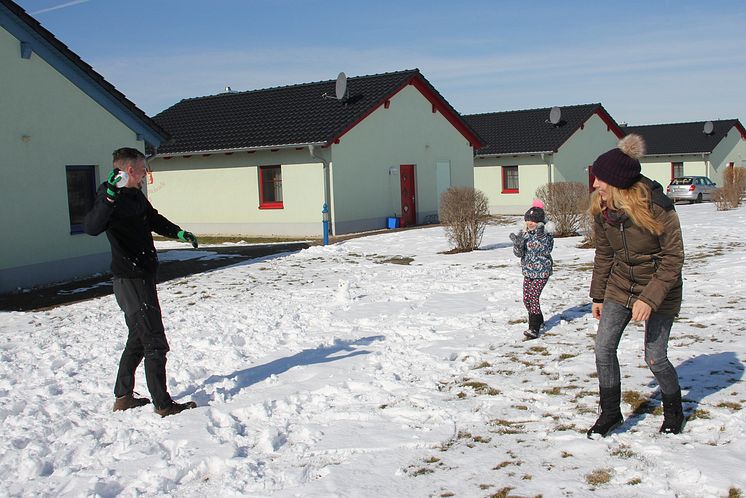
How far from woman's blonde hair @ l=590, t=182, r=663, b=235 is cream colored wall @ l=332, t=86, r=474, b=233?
1817cm

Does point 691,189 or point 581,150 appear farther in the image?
point 691,189

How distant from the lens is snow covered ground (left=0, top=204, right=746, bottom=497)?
14.3 feet

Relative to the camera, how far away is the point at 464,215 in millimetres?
16547

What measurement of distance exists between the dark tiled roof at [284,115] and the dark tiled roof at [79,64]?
662 centimetres

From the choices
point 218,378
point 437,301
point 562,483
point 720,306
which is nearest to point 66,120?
point 437,301

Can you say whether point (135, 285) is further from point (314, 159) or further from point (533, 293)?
point (314, 159)

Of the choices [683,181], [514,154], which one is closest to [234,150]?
[514,154]

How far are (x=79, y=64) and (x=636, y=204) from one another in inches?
508

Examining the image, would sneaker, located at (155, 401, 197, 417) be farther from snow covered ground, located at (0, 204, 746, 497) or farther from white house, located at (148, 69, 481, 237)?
white house, located at (148, 69, 481, 237)

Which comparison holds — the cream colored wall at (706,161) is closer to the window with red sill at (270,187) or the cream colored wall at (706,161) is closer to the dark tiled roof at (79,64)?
the window with red sill at (270,187)

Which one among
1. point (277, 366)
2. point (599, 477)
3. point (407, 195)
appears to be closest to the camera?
point (599, 477)

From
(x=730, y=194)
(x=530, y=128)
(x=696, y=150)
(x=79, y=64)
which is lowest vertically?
(x=730, y=194)

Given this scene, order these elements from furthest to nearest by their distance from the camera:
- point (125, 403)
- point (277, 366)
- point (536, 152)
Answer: point (536, 152)
point (277, 366)
point (125, 403)

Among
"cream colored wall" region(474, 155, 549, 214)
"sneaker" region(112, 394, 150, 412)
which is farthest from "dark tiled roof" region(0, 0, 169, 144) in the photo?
"cream colored wall" region(474, 155, 549, 214)
